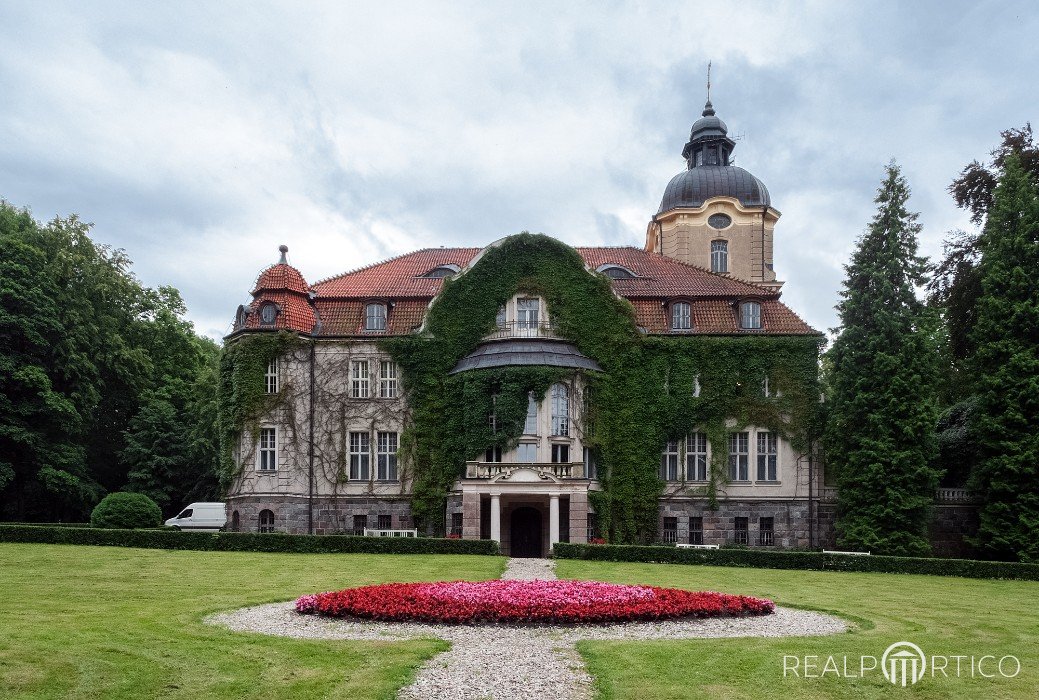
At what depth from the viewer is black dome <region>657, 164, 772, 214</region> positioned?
54.6m

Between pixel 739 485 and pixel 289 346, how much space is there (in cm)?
2026

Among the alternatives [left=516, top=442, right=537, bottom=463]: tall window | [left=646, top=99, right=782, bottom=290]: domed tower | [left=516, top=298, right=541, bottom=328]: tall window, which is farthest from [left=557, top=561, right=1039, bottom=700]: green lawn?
[left=646, top=99, right=782, bottom=290]: domed tower

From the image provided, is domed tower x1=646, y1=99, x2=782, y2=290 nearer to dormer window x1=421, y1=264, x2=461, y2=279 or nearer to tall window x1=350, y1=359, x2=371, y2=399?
dormer window x1=421, y1=264, x2=461, y2=279

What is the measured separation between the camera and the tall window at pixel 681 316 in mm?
43281

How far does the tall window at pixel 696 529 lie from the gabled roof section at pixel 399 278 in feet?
48.9

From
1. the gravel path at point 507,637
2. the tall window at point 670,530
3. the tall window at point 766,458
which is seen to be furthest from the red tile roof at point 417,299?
the gravel path at point 507,637

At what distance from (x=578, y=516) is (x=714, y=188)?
948 inches

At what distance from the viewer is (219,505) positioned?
47.0 metres

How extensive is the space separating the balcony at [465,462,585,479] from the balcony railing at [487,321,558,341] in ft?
19.2

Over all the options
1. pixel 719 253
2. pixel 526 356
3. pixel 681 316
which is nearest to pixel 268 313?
pixel 526 356

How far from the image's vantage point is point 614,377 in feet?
137

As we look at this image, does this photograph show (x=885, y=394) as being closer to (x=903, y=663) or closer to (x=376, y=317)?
(x=376, y=317)

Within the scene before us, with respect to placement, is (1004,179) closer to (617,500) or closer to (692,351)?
(692,351)

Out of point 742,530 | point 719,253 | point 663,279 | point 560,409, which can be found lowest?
point 742,530
